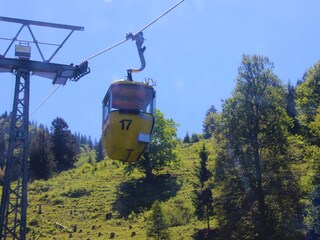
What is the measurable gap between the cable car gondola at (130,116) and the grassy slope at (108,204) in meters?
20.3

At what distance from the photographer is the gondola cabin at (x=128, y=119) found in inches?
432

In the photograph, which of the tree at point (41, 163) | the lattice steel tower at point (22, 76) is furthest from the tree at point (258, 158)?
the tree at point (41, 163)

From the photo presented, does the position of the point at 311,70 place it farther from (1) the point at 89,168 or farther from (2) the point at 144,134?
(1) the point at 89,168

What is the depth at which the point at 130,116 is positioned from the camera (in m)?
11.1

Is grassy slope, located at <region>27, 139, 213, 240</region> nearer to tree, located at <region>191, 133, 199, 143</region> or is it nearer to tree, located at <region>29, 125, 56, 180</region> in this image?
tree, located at <region>29, 125, 56, 180</region>

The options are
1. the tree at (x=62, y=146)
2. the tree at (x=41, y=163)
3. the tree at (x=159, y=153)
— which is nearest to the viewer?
the tree at (x=159, y=153)

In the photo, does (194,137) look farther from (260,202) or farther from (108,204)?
(260,202)

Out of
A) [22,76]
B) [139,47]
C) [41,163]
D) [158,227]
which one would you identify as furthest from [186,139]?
[139,47]

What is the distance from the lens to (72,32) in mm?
15719

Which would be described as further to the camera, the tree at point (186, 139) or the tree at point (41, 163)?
the tree at point (186, 139)

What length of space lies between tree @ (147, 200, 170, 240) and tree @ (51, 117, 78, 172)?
62996 millimetres

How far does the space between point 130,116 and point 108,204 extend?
3642cm

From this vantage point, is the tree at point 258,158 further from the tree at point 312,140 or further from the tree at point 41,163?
the tree at point 41,163

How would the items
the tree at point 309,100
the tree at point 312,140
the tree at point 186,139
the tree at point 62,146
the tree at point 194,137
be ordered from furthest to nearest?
the tree at point 186,139 < the tree at point 194,137 < the tree at point 62,146 < the tree at point 309,100 < the tree at point 312,140
